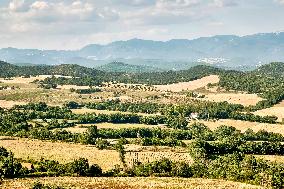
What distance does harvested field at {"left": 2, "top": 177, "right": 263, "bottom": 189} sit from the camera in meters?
146

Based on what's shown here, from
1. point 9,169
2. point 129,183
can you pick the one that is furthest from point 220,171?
point 9,169

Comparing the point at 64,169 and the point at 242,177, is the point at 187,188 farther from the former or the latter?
the point at 64,169

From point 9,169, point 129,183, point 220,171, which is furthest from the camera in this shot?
point 220,171

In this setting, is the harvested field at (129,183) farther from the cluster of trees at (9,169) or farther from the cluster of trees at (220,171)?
the cluster of trees at (9,169)

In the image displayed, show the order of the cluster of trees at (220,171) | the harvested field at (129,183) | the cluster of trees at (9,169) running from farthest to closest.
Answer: the cluster of trees at (220,171)
the cluster of trees at (9,169)
the harvested field at (129,183)

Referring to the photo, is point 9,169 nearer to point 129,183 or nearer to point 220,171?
point 129,183

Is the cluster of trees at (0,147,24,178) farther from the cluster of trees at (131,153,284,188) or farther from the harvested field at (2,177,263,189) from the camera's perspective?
the cluster of trees at (131,153,284,188)

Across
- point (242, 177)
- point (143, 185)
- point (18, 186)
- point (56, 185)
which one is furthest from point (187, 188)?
point (18, 186)

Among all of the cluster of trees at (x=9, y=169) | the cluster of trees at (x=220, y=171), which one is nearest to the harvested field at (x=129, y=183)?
the cluster of trees at (x=220, y=171)

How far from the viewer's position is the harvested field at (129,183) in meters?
146

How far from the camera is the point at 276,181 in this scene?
495 feet

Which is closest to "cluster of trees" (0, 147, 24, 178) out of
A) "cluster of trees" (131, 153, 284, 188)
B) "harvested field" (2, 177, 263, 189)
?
"harvested field" (2, 177, 263, 189)

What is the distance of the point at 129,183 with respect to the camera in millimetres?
151750

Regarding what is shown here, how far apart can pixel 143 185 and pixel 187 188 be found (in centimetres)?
1382
